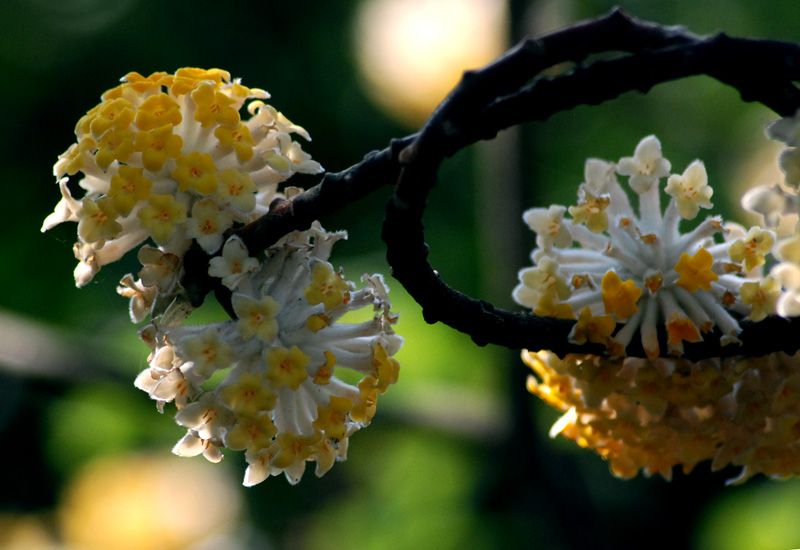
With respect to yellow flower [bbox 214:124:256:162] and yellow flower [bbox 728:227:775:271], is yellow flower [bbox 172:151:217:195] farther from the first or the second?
yellow flower [bbox 728:227:775:271]

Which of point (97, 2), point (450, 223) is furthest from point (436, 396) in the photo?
point (97, 2)

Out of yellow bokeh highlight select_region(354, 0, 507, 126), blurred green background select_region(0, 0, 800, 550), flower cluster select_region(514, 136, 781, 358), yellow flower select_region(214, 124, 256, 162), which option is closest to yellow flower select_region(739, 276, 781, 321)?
flower cluster select_region(514, 136, 781, 358)

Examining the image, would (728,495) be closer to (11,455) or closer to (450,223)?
(450,223)

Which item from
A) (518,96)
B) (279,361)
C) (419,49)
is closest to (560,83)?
(518,96)

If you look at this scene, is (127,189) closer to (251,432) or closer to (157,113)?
(157,113)

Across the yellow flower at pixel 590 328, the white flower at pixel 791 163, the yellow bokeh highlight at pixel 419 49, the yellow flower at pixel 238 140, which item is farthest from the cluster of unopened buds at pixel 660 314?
the yellow bokeh highlight at pixel 419 49
